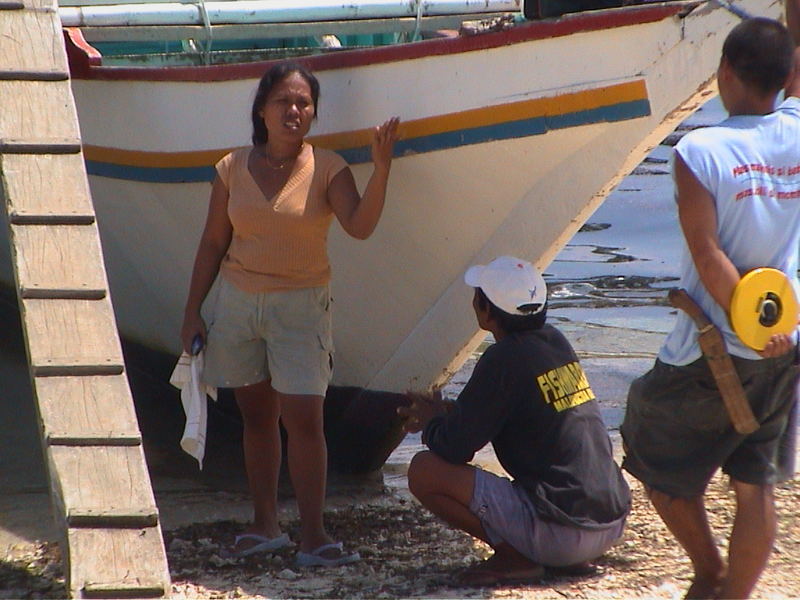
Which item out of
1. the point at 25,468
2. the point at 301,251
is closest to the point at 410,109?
the point at 301,251

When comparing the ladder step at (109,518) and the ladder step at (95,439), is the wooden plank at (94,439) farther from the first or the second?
the ladder step at (109,518)

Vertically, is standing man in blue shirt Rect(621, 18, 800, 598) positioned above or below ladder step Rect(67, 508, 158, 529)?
above

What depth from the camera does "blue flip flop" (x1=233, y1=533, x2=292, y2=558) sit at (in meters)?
4.19

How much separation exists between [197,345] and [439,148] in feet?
3.39

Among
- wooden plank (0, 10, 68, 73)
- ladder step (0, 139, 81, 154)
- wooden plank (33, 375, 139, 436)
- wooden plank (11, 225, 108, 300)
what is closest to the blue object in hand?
wooden plank (11, 225, 108, 300)

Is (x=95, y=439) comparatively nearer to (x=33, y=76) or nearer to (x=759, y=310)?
(x=33, y=76)

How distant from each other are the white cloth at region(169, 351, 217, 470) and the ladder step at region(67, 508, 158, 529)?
0.74m

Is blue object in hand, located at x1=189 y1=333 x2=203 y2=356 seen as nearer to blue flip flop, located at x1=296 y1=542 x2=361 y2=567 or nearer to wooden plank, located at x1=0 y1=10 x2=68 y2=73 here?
blue flip flop, located at x1=296 y1=542 x2=361 y2=567

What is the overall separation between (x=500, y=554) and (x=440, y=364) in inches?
43.8

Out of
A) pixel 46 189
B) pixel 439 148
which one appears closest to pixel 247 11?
pixel 439 148

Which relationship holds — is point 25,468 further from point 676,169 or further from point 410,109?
point 676,169

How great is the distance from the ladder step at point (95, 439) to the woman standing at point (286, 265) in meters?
0.70

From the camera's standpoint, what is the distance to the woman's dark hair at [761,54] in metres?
3.14

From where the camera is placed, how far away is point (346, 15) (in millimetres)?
6480
